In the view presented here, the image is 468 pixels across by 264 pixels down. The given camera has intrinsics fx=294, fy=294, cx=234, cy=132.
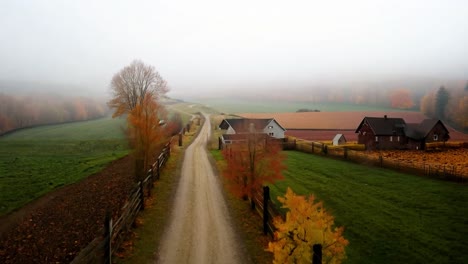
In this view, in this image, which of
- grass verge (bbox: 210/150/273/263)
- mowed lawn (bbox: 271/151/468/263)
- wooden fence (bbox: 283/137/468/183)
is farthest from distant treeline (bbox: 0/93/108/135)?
mowed lawn (bbox: 271/151/468/263)

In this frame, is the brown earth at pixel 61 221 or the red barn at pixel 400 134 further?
the red barn at pixel 400 134

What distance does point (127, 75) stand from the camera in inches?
1983

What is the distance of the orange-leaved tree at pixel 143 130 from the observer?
72.2 ft

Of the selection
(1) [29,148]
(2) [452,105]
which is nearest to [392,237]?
(1) [29,148]

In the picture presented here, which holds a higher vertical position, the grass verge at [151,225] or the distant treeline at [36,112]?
the distant treeline at [36,112]

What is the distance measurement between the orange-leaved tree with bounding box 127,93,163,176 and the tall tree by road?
264ft

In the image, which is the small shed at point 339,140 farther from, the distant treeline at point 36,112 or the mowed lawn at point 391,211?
the distant treeline at point 36,112

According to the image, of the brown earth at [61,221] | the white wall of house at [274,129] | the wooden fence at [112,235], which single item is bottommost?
the brown earth at [61,221]

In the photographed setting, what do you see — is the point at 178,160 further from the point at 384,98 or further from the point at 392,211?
the point at 384,98

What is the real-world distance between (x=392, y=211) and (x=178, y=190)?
14424mm

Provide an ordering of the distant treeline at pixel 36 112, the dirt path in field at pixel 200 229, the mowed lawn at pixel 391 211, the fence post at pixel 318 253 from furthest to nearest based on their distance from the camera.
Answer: the distant treeline at pixel 36 112
the mowed lawn at pixel 391 211
the dirt path in field at pixel 200 229
the fence post at pixel 318 253

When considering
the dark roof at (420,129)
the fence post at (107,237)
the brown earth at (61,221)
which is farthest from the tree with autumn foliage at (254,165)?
the dark roof at (420,129)

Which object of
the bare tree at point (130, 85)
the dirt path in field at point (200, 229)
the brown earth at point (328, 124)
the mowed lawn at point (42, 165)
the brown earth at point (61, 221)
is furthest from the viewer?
the brown earth at point (328, 124)

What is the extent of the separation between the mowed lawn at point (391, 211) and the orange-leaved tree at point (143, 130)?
1006cm
